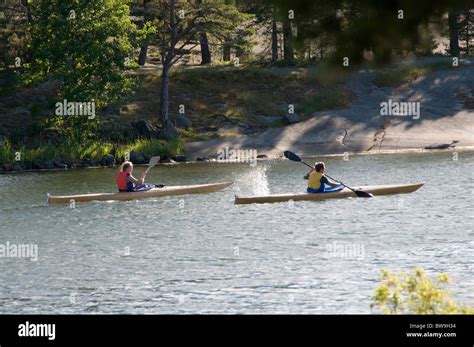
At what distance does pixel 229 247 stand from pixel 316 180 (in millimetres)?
6384

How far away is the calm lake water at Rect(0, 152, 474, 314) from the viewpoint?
20.4m

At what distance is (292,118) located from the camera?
4953cm

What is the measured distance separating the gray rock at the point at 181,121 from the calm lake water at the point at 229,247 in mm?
9818

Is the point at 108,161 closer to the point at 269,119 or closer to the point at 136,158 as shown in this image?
the point at 136,158

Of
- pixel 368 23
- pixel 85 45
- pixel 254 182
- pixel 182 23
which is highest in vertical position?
pixel 182 23

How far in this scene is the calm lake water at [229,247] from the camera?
66.8 feet

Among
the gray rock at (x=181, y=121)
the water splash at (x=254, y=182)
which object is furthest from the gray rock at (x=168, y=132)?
the water splash at (x=254, y=182)

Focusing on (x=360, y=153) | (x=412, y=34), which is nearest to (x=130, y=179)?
(x=360, y=153)

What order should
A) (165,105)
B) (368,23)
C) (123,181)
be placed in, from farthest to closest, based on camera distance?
(165,105) → (123,181) → (368,23)
